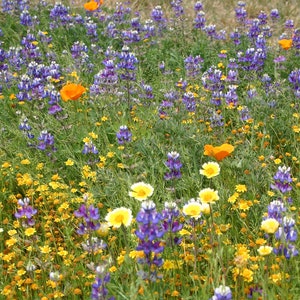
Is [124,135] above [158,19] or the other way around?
the other way around

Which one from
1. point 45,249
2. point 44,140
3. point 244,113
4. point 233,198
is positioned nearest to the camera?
point 45,249

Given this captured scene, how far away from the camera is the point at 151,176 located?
11.4 ft

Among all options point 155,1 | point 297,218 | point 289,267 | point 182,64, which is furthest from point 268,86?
point 155,1

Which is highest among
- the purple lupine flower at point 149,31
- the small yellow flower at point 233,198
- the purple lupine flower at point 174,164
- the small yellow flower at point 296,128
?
the purple lupine flower at point 149,31

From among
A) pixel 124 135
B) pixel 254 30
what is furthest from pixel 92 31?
pixel 124 135

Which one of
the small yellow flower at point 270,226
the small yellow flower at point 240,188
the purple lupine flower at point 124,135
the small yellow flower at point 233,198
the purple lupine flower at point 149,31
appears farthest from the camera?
the purple lupine flower at point 149,31

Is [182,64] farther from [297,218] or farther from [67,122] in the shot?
[297,218]

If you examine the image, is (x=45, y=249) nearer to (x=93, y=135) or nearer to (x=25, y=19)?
(x=93, y=135)

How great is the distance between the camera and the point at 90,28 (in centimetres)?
614

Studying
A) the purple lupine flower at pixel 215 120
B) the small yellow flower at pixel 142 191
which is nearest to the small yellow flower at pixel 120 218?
the small yellow flower at pixel 142 191

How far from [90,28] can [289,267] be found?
4.30 m

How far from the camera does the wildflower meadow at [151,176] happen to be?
2.41 m

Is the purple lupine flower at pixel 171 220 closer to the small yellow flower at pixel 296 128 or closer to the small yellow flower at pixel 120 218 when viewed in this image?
→ the small yellow flower at pixel 120 218

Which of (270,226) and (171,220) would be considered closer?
(270,226)
